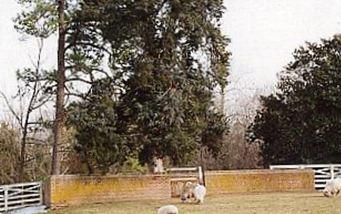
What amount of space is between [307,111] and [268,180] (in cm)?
355

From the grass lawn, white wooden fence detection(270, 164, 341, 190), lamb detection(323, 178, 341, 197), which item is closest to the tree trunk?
the grass lawn

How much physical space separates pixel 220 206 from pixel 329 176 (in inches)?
315

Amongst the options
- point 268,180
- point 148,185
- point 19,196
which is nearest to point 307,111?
point 268,180

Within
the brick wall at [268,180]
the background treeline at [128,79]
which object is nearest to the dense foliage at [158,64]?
the background treeline at [128,79]

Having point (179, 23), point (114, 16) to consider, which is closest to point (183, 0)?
point (179, 23)

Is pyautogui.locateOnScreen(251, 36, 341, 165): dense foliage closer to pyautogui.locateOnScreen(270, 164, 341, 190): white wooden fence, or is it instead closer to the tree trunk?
pyautogui.locateOnScreen(270, 164, 341, 190): white wooden fence

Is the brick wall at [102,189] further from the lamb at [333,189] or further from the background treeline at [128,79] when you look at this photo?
the lamb at [333,189]

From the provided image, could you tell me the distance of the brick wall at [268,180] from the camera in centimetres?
2405

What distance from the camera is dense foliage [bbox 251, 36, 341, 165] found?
2555 cm

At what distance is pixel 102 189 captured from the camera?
855 inches

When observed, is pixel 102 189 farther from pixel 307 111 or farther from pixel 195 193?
pixel 307 111

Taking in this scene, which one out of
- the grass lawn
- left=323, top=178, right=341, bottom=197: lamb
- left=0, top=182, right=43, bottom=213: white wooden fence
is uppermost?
left=0, top=182, right=43, bottom=213: white wooden fence

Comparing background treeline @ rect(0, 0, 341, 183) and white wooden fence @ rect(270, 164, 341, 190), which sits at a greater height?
background treeline @ rect(0, 0, 341, 183)

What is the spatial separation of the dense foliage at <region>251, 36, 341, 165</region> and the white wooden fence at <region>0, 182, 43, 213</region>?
10520mm
